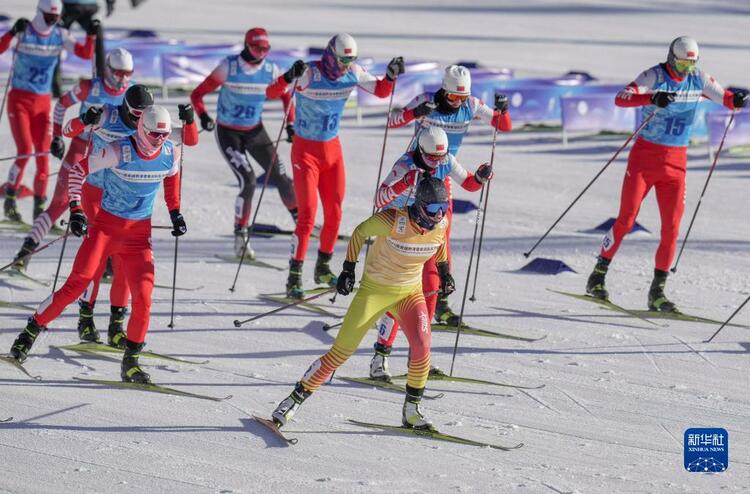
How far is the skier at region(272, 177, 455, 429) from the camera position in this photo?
818 centimetres

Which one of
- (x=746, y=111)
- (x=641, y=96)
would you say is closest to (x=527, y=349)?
(x=641, y=96)

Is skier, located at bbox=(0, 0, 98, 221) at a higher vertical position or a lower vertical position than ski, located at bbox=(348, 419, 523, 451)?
higher

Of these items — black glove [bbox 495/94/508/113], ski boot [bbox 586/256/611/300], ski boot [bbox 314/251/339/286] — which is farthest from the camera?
ski boot [bbox 314/251/339/286]

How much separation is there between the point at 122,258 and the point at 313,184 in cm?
280

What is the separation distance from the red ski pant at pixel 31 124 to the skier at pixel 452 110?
442 centimetres

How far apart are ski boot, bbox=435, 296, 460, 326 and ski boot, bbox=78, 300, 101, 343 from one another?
2.60 m

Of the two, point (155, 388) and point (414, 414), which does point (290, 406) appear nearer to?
point (414, 414)

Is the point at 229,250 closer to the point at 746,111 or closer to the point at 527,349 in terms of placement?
the point at 527,349

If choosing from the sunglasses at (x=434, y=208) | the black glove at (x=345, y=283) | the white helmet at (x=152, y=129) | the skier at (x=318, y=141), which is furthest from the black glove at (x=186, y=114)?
the sunglasses at (x=434, y=208)

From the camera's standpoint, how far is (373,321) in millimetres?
8320

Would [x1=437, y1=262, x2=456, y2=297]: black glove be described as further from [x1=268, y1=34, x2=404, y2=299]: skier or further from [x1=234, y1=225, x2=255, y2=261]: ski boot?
[x1=234, y1=225, x2=255, y2=261]: ski boot

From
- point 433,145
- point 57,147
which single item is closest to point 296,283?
point 57,147

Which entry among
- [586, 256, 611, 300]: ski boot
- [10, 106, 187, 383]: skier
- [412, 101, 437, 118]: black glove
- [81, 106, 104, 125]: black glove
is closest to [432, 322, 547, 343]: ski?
[586, 256, 611, 300]: ski boot

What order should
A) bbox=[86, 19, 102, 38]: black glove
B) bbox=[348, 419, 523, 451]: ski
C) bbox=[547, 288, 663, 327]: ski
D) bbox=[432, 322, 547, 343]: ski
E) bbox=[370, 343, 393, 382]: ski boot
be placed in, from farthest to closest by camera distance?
bbox=[86, 19, 102, 38]: black glove
bbox=[547, 288, 663, 327]: ski
bbox=[432, 322, 547, 343]: ski
bbox=[370, 343, 393, 382]: ski boot
bbox=[348, 419, 523, 451]: ski
